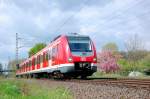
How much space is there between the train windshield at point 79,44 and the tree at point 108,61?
50.0 m

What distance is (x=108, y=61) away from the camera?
7750 cm

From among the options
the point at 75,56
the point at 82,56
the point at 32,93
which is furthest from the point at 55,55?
the point at 32,93

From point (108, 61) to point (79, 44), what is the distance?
5703 centimetres

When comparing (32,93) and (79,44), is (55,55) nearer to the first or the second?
(79,44)

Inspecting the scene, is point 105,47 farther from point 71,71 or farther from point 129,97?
point 129,97

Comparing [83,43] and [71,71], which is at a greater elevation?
[83,43]

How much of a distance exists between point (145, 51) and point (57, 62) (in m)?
65.5

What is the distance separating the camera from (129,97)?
9273mm

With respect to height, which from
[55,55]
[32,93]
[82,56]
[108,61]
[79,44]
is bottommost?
[32,93]

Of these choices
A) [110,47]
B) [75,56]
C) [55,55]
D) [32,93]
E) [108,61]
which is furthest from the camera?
[110,47]

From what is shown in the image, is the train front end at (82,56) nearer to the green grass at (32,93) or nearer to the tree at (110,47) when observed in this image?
the green grass at (32,93)

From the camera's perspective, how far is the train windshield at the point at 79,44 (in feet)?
68.0

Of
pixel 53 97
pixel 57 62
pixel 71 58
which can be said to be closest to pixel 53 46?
pixel 57 62

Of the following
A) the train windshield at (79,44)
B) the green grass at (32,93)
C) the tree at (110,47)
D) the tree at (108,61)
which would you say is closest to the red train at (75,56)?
the train windshield at (79,44)
